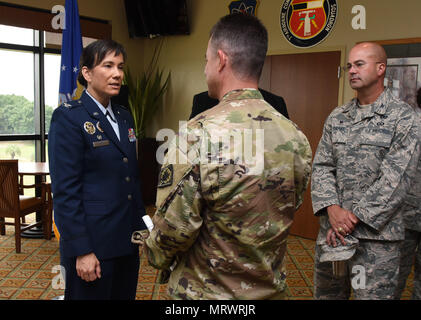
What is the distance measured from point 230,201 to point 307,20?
362 cm

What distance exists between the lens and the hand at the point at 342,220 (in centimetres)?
186

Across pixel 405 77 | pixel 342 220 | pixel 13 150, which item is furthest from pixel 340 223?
pixel 13 150

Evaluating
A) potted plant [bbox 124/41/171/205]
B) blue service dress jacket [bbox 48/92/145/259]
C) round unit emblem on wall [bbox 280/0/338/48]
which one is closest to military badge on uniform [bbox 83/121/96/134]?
blue service dress jacket [bbox 48/92/145/259]

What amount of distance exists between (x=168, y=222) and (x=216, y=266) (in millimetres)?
188

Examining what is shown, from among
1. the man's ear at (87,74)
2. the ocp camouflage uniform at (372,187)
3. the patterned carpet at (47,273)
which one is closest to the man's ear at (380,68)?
the ocp camouflage uniform at (372,187)

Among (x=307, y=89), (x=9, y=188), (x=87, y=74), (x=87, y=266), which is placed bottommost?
(x=9, y=188)

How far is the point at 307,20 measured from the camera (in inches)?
164

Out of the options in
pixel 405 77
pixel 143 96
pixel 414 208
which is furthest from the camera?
pixel 143 96

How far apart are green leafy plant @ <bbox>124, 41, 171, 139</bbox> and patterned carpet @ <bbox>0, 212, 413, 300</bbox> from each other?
6.59 feet

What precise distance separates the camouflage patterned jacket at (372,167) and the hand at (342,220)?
29 mm

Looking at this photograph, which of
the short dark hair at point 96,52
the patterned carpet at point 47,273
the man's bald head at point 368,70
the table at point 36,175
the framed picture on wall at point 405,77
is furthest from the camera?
the table at point 36,175

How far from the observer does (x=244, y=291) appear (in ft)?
3.76

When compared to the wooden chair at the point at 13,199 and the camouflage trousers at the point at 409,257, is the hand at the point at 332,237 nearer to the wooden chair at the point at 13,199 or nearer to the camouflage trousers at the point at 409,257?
the camouflage trousers at the point at 409,257

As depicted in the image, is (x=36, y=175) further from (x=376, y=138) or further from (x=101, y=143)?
(x=376, y=138)
